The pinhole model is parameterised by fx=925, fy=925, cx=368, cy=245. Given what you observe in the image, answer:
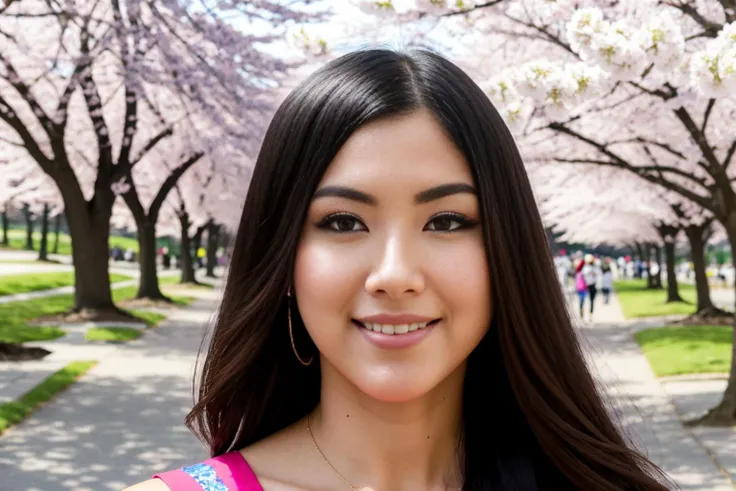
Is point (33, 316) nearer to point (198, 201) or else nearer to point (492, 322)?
point (198, 201)

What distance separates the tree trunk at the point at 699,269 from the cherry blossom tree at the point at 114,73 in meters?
10.3

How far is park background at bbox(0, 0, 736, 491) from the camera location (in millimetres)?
6531

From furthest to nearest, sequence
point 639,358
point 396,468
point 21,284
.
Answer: point 21,284
point 639,358
point 396,468

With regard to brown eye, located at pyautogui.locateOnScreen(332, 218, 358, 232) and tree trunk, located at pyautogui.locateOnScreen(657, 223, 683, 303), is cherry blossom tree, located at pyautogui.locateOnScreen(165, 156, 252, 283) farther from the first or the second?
brown eye, located at pyautogui.locateOnScreen(332, 218, 358, 232)

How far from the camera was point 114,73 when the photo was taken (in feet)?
53.7

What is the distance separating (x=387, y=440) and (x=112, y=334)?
13878mm

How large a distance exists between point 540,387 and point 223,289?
672 mm

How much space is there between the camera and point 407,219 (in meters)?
1.55

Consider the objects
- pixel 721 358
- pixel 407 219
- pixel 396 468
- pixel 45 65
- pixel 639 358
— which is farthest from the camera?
pixel 45 65

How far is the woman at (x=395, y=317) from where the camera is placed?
1.55m

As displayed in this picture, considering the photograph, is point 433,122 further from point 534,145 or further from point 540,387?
point 534,145

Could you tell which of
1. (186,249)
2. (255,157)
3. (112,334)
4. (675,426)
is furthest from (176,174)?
(255,157)

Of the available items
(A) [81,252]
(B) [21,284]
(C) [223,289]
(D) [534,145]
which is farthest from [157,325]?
(C) [223,289]

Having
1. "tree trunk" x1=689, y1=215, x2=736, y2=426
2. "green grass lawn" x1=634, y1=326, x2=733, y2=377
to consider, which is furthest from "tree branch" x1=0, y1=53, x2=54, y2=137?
"tree trunk" x1=689, y1=215, x2=736, y2=426
